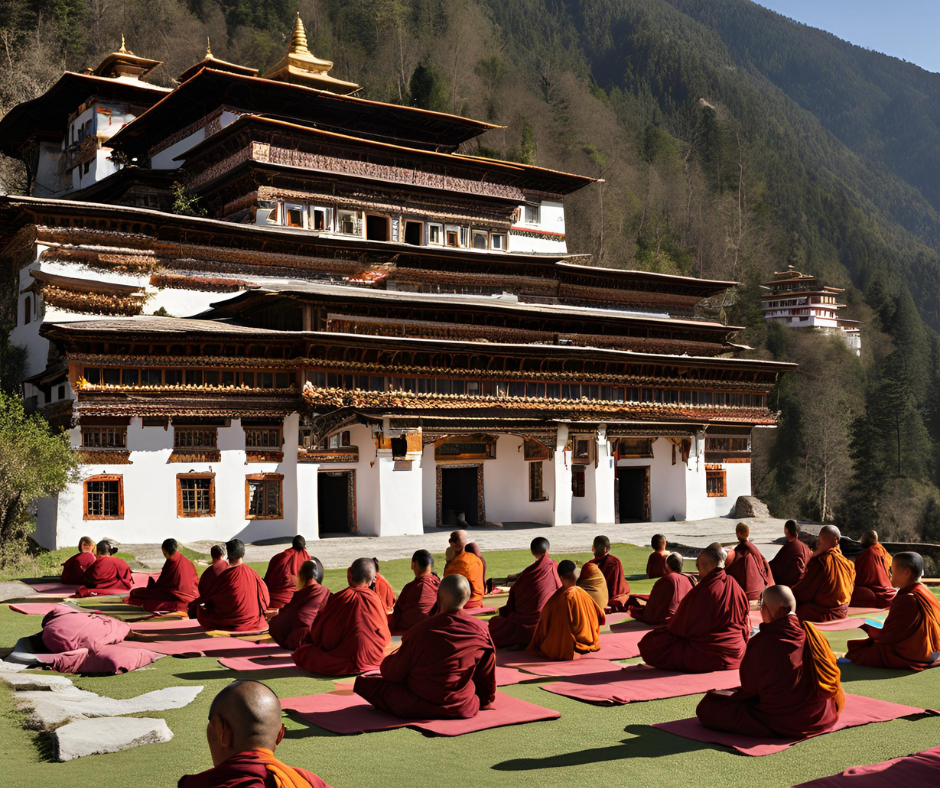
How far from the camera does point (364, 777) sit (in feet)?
19.7

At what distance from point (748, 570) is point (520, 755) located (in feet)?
23.3

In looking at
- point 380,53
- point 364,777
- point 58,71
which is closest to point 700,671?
point 364,777

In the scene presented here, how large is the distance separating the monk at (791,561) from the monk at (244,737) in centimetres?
1047

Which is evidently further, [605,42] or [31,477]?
[605,42]

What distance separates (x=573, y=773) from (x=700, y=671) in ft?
10.7

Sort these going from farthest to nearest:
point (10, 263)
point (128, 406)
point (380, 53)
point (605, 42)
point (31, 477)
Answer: point (605, 42)
point (380, 53)
point (10, 263)
point (128, 406)
point (31, 477)

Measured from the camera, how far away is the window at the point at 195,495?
23.2m

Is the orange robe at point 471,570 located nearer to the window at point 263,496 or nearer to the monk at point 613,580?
the monk at point 613,580

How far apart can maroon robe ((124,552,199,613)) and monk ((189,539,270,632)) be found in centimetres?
158

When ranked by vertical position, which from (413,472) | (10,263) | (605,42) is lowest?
(413,472)

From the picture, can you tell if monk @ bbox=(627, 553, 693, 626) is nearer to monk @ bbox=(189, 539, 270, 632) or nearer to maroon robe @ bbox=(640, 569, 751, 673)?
maroon robe @ bbox=(640, 569, 751, 673)

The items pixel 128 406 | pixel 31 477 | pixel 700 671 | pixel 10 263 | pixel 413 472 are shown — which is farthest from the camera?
pixel 10 263

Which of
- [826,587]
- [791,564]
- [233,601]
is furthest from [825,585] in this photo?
[233,601]

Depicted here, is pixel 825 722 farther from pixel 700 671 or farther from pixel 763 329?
pixel 763 329
